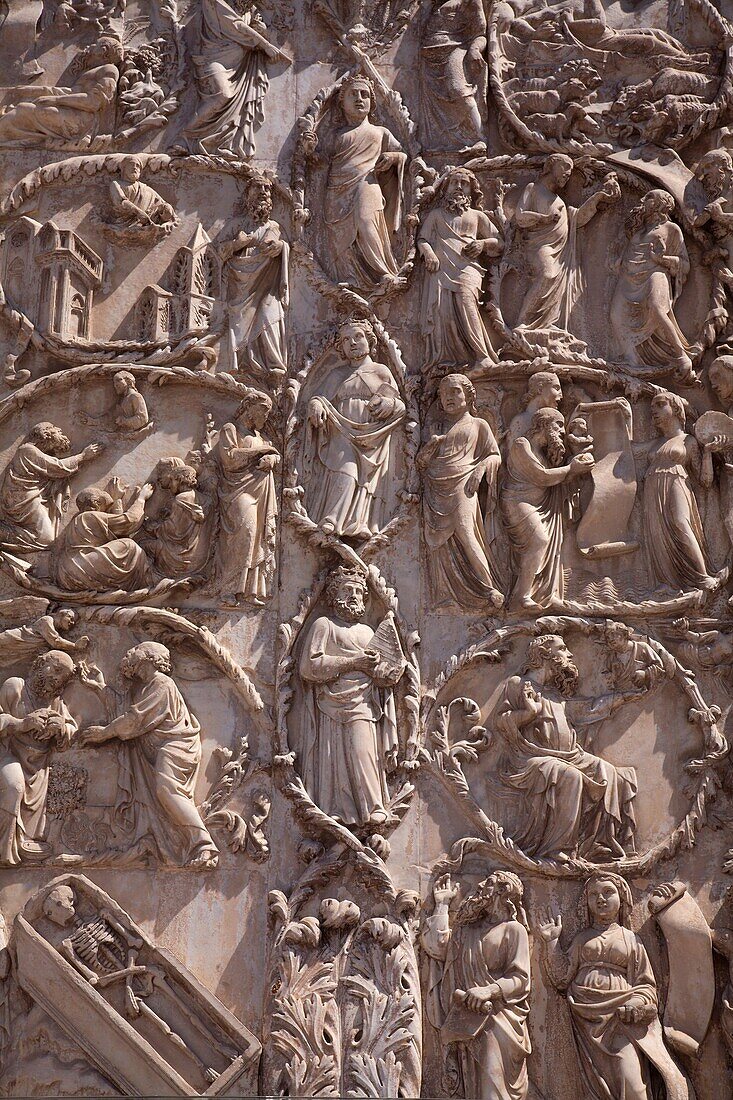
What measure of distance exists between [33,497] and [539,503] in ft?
12.0

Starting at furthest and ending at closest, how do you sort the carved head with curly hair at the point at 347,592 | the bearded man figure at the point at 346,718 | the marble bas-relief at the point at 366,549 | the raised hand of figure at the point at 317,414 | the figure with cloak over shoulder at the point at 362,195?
the figure with cloak over shoulder at the point at 362,195 → the raised hand of figure at the point at 317,414 → the carved head with curly hair at the point at 347,592 → the bearded man figure at the point at 346,718 → the marble bas-relief at the point at 366,549

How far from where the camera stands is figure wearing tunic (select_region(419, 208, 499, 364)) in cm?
1198

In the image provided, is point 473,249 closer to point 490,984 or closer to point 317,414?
point 317,414

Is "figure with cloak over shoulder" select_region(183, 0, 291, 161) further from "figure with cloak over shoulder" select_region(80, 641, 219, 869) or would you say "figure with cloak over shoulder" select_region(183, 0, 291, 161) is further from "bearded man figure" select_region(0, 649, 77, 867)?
"bearded man figure" select_region(0, 649, 77, 867)

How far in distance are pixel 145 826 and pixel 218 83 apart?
5640mm

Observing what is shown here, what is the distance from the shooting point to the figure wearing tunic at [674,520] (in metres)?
11.7

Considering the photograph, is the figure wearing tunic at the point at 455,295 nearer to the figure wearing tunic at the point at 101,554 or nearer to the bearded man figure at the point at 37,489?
the figure wearing tunic at the point at 101,554

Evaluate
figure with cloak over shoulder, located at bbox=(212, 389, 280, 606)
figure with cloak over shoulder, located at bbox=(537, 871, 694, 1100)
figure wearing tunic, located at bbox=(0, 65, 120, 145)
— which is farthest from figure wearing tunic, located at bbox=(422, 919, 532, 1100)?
figure wearing tunic, located at bbox=(0, 65, 120, 145)

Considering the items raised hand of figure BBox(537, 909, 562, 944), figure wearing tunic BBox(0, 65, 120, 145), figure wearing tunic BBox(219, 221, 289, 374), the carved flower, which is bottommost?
raised hand of figure BBox(537, 909, 562, 944)

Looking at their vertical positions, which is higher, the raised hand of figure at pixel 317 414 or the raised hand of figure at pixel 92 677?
the raised hand of figure at pixel 317 414

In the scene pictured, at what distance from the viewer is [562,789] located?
11.2m

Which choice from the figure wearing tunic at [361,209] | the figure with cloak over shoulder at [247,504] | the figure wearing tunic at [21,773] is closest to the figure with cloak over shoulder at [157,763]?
the figure wearing tunic at [21,773]

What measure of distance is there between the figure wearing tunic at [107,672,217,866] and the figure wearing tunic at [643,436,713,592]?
11.8 feet

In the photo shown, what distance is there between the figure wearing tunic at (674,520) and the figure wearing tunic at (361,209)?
8.14 ft
